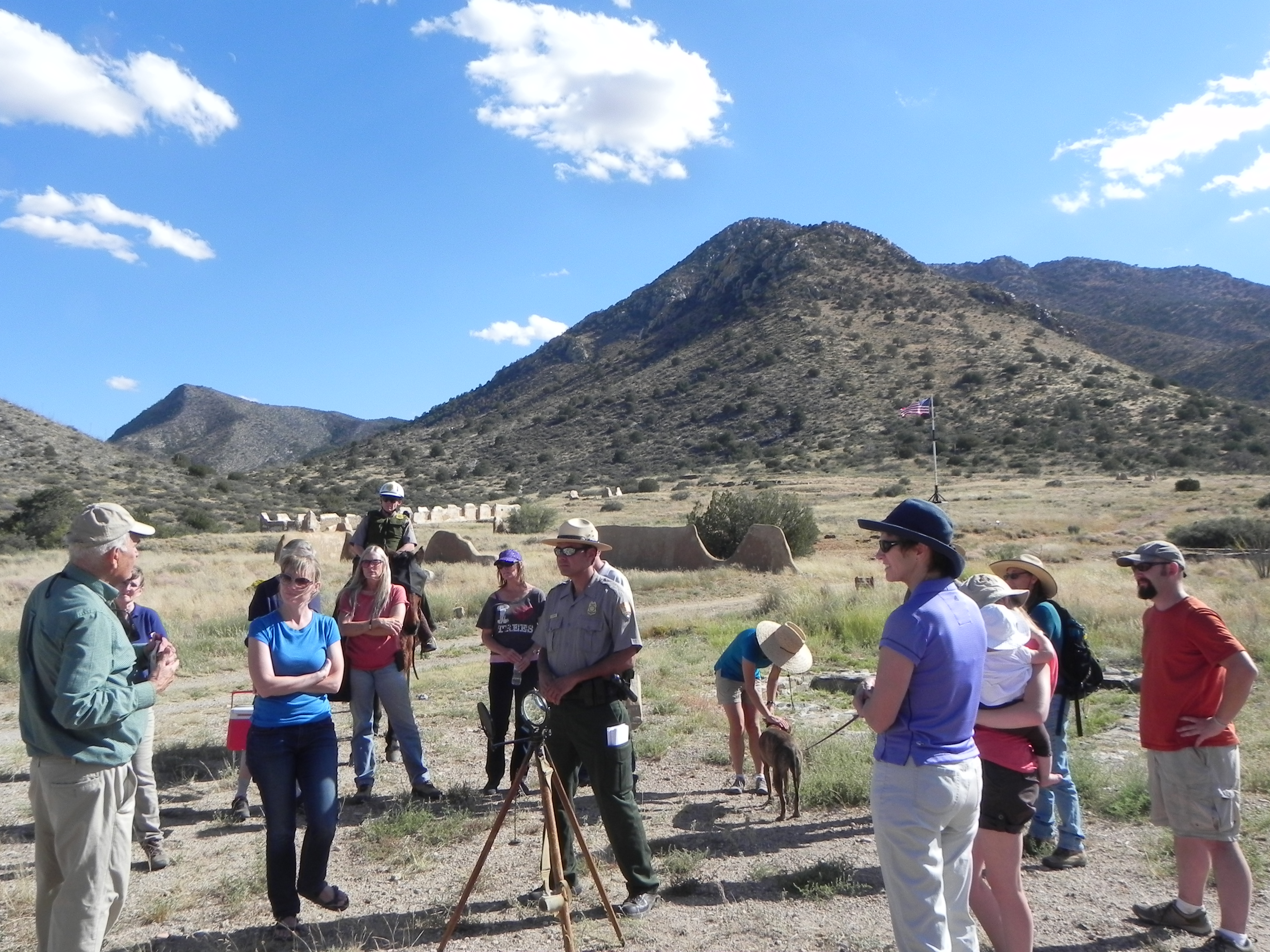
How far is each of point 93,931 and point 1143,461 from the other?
52324 mm

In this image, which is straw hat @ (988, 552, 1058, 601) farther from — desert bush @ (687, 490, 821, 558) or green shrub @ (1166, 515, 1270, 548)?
green shrub @ (1166, 515, 1270, 548)

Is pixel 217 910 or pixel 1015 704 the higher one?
pixel 1015 704

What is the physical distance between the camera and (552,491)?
54219mm

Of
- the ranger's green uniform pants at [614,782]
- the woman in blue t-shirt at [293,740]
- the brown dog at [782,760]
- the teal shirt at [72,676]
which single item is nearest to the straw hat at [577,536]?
the ranger's green uniform pants at [614,782]

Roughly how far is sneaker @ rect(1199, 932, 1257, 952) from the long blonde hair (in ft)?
15.6

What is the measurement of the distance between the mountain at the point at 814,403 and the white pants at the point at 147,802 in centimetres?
4155

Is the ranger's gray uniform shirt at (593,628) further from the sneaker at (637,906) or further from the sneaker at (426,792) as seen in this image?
the sneaker at (426,792)

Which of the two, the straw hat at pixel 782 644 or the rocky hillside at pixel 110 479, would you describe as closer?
the straw hat at pixel 782 644

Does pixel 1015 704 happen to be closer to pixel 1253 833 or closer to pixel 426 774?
pixel 1253 833

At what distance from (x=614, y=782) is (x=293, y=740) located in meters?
1.52

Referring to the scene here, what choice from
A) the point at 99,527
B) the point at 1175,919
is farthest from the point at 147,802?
the point at 1175,919

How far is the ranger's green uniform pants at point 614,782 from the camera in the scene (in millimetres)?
4438

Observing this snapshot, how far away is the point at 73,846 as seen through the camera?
3455 mm

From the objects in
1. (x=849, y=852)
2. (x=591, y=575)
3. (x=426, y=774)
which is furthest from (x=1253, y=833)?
(x=426, y=774)
